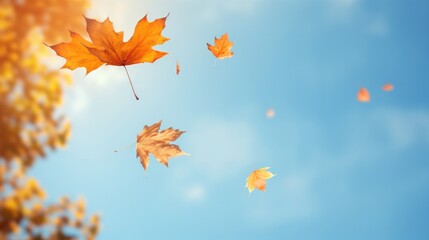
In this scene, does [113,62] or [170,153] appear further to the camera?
[170,153]

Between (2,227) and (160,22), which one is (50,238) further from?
(160,22)

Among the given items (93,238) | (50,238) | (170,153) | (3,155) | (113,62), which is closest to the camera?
(113,62)

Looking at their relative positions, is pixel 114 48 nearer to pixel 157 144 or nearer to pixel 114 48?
pixel 114 48

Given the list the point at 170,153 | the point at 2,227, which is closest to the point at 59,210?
the point at 2,227

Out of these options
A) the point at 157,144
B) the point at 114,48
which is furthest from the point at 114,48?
the point at 157,144

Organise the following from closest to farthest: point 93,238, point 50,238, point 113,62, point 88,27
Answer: point 88,27 < point 113,62 < point 50,238 < point 93,238

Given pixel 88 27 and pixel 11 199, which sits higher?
pixel 11 199

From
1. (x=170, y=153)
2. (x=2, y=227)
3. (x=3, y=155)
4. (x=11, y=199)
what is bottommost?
(x=170, y=153)
